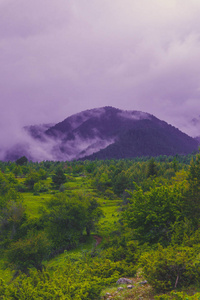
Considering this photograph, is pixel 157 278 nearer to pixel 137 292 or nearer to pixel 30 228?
pixel 137 292

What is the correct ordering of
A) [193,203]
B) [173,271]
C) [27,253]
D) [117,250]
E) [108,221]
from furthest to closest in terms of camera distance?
[108,221]
[27,253]
[193,203]
[117,250]
[173,271]

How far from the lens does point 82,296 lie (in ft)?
34.5

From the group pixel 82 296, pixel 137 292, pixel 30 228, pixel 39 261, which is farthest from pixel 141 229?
pixel 30 228

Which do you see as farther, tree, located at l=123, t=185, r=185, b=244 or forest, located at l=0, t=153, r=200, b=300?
tree, located at l=123, t=185, r=185, b=244

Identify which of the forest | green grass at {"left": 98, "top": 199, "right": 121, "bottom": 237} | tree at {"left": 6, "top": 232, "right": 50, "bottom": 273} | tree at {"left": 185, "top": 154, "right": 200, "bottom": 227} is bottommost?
green grass at {"left": 98, "top": 199, "right": 121, "bottom": 237}

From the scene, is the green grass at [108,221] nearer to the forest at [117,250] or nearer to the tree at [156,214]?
the forest at [117,250]

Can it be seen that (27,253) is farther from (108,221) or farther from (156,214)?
(108,221)

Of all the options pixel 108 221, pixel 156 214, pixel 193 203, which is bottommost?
pixel 108 221

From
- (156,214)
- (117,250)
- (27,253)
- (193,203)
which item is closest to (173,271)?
(117,250)

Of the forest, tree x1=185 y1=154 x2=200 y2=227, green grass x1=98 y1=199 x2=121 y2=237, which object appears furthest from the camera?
green grass x1=98 y1=199 x2=121 y2=237

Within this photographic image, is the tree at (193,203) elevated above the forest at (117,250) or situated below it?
above

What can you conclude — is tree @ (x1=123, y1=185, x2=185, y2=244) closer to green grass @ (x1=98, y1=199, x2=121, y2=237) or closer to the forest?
the forest

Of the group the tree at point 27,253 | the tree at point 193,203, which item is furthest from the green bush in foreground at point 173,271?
the tree at point 27,253

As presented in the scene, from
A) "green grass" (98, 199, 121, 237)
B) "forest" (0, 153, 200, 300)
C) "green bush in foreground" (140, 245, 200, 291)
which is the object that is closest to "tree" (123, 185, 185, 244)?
"forest" (0, 153, 200, 300)
